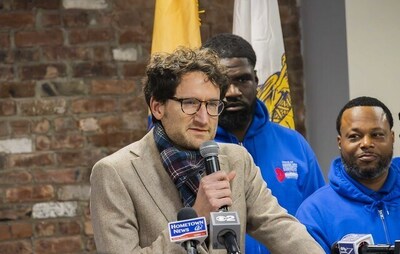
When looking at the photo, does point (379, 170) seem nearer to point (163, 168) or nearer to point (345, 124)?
point (345, 124)

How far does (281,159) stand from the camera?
3.36m

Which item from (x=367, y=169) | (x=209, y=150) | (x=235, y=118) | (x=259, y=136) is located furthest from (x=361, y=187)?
(x=209, y=150)

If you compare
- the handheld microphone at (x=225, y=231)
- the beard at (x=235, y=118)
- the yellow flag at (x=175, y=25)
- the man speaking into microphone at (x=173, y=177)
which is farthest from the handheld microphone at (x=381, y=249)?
the yellow flag at (x=175, y=25)

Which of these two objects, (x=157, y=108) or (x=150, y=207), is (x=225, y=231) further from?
(x=157, y=108)

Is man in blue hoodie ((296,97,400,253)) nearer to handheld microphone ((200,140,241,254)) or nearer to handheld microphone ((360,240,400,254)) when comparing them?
handheld microphone ((360,240,400,254))

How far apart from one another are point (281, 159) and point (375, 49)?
1433mm

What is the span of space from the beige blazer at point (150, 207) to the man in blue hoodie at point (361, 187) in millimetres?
577

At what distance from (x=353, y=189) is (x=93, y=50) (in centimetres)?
205

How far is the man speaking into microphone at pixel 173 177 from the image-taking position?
2455mm

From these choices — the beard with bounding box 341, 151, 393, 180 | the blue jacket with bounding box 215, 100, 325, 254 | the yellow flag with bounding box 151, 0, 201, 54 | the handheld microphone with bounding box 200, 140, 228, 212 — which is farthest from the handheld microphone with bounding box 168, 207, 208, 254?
the yellow flag with bounding box 151, 0, 201, 54

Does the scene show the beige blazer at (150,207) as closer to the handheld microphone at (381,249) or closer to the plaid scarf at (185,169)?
the plaid scarf at (185,169)

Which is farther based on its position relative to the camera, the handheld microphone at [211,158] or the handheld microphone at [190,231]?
the handheld microphone at [211,158]

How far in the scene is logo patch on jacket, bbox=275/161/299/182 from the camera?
10.9 feet

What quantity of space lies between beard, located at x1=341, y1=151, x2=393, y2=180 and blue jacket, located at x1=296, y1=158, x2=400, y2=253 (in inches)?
0.9
